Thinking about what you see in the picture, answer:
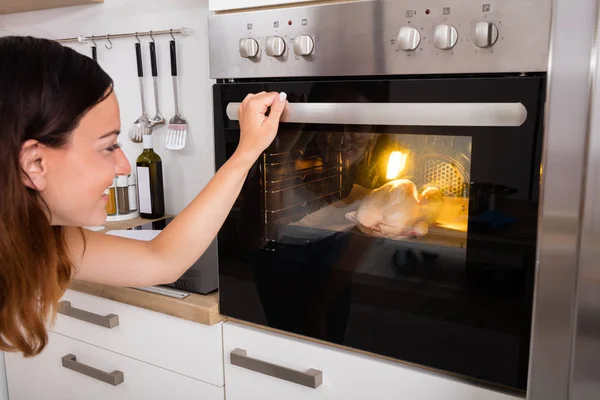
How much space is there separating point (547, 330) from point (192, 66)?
1.24 metres

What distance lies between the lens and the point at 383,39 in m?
0.96

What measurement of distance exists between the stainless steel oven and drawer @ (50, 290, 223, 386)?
15cm

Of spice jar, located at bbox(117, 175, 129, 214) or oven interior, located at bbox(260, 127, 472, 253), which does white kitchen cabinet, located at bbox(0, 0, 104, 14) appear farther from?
oven interior, located at bbox(260, 127, 472, 253)

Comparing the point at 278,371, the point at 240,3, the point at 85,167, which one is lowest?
the point at 278,371

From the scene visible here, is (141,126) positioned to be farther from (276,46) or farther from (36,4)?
(276,46)

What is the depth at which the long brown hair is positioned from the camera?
2.57ft

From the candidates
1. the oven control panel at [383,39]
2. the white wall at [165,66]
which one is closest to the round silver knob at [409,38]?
the oven control panel at [383,39]

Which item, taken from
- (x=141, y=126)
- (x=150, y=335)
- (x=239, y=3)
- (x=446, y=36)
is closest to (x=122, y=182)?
(x=141, y=126)

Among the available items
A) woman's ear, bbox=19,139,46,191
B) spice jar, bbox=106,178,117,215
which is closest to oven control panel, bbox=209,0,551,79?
woman's ear, bbox=19,139,46,191

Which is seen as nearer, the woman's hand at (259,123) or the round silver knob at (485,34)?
the round silver knob at (485,34)

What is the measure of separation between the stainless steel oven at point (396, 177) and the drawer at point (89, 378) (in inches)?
10.6

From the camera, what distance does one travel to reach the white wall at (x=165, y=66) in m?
1.76

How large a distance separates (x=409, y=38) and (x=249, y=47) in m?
0.30

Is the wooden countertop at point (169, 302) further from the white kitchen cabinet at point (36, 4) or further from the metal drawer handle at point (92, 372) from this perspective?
the white kitchen cabinet at point (36, 4)
